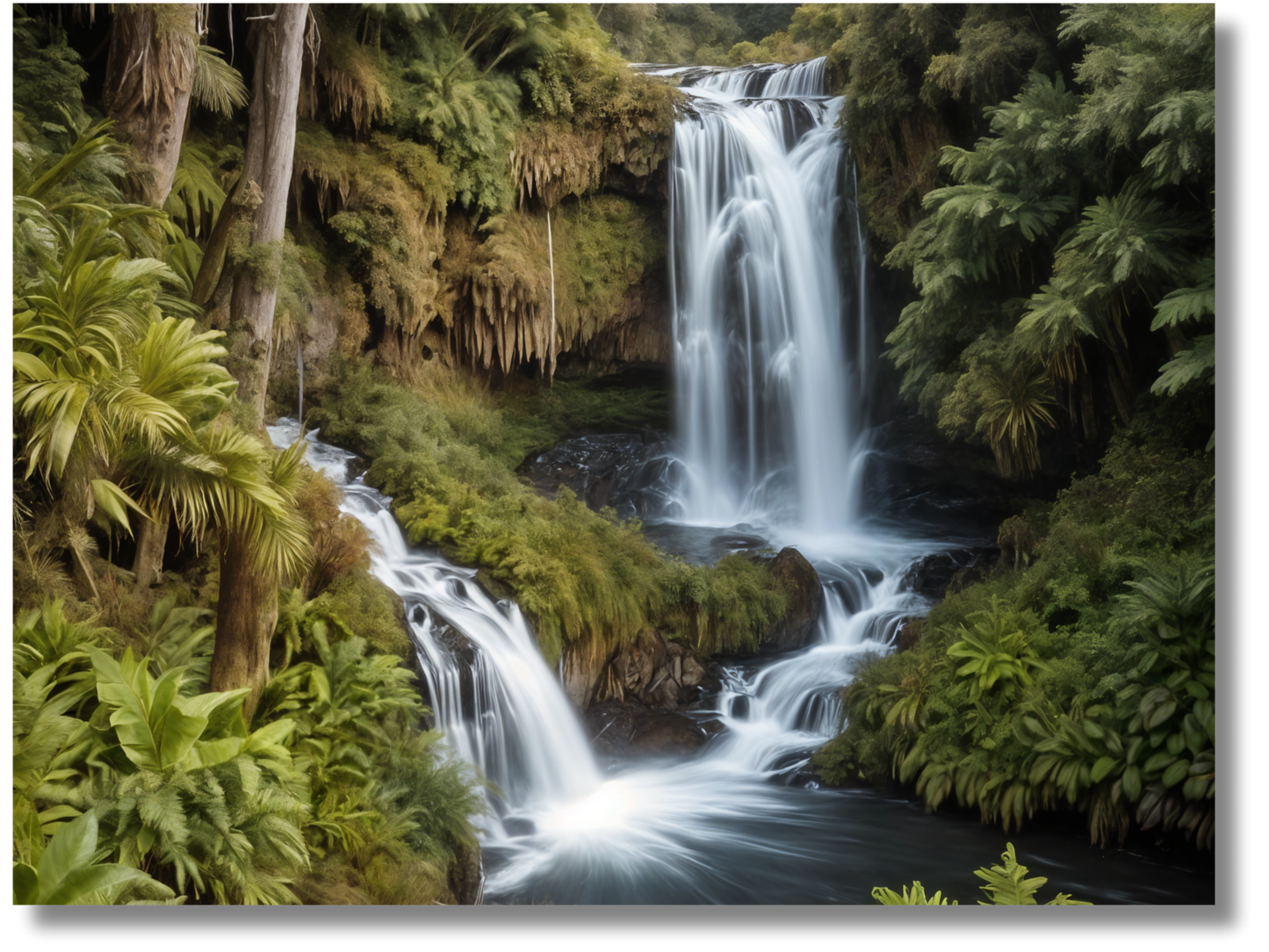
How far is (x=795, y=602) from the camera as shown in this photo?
31.1 ft

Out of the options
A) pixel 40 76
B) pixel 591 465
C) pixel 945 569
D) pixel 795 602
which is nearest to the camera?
pixel 40 76

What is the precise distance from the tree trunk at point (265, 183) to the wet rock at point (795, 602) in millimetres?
5458

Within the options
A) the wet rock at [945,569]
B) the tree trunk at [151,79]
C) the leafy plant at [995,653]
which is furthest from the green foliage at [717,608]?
the tree trunk at [151,79]

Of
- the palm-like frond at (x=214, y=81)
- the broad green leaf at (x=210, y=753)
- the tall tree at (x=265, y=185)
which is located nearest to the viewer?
the broad green leaf at (x=210, y=753)

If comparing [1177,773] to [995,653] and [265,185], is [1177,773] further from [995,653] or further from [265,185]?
[265,185]

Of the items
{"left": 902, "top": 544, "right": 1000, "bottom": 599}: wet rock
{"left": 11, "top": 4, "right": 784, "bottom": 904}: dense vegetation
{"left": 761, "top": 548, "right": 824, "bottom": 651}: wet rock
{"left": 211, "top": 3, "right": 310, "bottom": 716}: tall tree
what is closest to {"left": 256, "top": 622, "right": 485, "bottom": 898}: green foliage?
{"left": 11, "top": 4, "right": 784, "bottom": 904}: dense vegetation

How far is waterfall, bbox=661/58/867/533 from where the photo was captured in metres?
13.0

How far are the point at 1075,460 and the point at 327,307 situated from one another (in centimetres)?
949

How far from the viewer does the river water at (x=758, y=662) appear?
5.54 metres

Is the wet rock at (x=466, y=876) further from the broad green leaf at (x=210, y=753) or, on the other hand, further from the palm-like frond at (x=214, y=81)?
the palm-like frond at (x=214, y=81)

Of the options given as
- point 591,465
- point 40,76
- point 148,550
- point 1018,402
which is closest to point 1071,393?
point 1018,402

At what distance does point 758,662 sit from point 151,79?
7.31m

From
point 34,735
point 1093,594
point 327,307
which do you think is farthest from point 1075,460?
point 34,735
